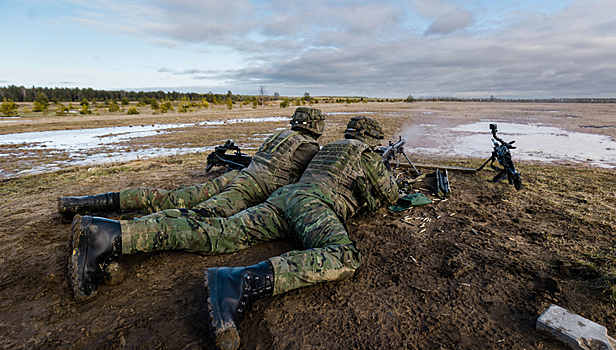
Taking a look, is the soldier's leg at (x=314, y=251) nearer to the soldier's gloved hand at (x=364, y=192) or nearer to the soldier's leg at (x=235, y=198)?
the soldier's gloved hand at (x=364, y=192)

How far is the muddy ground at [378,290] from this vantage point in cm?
231

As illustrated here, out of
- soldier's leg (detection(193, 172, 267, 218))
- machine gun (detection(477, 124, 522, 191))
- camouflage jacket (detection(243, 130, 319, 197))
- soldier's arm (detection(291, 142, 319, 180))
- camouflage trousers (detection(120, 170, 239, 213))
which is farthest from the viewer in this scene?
machine gun (detection(477, 124, 522, 191))

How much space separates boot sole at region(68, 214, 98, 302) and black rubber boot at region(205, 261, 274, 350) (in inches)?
45.8

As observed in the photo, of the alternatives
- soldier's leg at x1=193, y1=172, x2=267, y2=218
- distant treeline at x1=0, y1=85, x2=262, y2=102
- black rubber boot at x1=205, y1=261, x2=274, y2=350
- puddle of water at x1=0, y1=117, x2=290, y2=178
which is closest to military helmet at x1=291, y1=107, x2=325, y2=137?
soldier's leg at x1=193, y1=172, x2=267, y2=218

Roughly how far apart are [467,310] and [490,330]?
24 cm

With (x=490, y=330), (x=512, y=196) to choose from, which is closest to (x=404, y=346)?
(x=490, y=330)

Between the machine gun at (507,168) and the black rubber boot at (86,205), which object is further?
the machine gun at (507,168)

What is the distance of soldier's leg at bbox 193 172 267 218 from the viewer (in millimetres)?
3973

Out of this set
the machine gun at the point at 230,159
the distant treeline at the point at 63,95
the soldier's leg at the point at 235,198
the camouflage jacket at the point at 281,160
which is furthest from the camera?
the distant treeline at the point at 63,95

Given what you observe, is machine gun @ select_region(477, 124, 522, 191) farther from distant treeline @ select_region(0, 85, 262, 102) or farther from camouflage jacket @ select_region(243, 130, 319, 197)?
distant treeline @ select_region(0, 85, 262, 102)

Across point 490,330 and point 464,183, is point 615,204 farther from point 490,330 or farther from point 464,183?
point 490,330

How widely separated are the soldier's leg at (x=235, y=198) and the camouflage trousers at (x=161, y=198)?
0.42 metres

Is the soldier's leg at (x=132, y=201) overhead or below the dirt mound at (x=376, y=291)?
overhead

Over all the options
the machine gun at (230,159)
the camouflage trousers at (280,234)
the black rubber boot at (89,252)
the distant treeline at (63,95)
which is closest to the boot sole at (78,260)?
the black rubber boot at (89,252)
